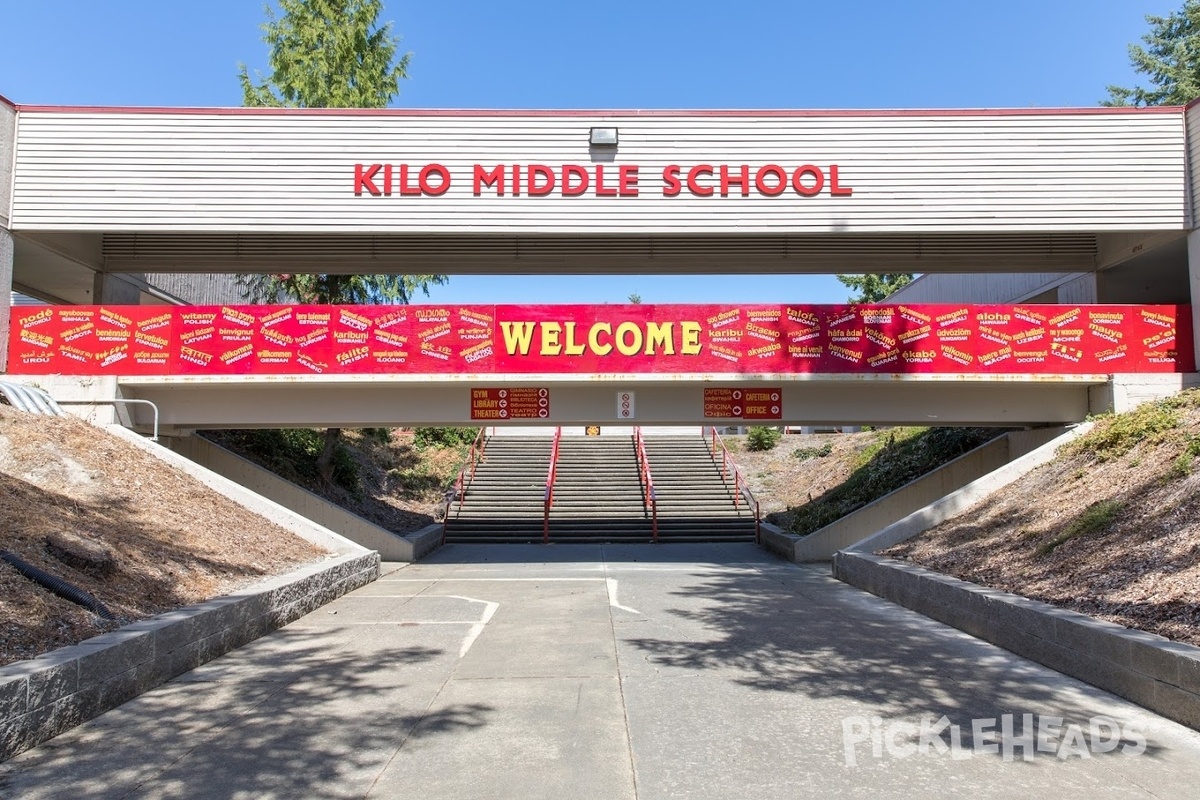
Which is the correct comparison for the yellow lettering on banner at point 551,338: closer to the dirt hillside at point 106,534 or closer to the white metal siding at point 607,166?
the white metal siding at point 607,166

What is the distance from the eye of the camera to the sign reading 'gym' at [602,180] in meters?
16.7

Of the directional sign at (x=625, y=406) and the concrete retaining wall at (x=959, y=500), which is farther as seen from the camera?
the directional sign at (x=625, y=406)

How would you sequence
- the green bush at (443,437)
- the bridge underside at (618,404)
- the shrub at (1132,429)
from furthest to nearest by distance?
the green bush at (443,437) → the bridge underside at (618,404) → the shrub at (1132,429)

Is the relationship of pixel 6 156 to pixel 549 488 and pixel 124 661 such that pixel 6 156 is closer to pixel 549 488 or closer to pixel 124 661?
pixel 124 661

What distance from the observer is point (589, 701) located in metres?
6.42

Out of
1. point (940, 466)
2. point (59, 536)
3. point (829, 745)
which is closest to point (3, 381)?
point (59, 536)

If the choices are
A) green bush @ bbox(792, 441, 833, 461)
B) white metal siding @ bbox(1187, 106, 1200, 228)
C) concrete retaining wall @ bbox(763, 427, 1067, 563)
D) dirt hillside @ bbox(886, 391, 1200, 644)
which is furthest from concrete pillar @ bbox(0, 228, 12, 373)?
green bush @ bbox(792, 441, 833, 461)

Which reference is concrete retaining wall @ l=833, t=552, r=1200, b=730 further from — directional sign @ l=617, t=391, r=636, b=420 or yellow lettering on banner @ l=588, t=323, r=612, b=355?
yellow lettering on banner @ l=588, t=323, r=612, b=355

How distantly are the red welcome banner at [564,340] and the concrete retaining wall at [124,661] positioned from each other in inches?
230

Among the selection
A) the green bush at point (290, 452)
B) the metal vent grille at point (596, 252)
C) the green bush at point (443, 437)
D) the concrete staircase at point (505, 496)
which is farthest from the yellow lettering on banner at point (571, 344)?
the green bush at point (443, 437)

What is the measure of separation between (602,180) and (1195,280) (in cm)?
1124

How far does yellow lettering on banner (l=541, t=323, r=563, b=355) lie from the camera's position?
49.1 feet

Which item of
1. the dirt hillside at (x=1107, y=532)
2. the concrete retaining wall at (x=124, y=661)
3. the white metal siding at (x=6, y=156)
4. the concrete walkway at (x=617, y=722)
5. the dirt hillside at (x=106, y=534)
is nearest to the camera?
the concrete walkway at (x=617, y=722)

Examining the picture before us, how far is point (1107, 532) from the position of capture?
371 inches
